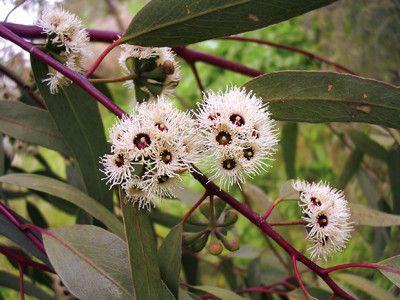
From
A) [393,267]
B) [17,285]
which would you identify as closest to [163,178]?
[393,267]

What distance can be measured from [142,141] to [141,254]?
221 millimetres

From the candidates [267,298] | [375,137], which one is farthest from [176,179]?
[375,137]

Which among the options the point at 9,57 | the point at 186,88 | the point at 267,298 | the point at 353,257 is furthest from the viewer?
the point at 186,88

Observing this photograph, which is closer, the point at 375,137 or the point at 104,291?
the point at 104,291

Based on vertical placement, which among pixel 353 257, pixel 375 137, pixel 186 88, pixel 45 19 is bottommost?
pixel 45 19

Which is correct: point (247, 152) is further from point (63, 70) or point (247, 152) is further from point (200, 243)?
point (63, 70)

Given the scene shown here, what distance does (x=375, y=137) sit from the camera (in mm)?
1519

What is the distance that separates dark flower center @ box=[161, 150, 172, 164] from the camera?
27.7 inches

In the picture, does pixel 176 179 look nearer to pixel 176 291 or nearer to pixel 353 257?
pixel 176 291

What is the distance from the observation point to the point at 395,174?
1357mm

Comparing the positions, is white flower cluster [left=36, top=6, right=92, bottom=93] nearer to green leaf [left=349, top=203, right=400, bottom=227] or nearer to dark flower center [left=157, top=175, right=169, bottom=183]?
dark flower center [left=157, top=175, right=169, bottom=183]

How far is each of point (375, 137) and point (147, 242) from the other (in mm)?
1119

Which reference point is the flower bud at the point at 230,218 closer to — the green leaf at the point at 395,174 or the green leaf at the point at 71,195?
the green leaf at the point at 71,195

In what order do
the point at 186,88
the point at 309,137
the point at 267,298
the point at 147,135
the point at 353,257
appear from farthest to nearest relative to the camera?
the point at 186,88 → the point at 309,137 → the point at 353,257 → the point at 267,298 → the point at 147,135
